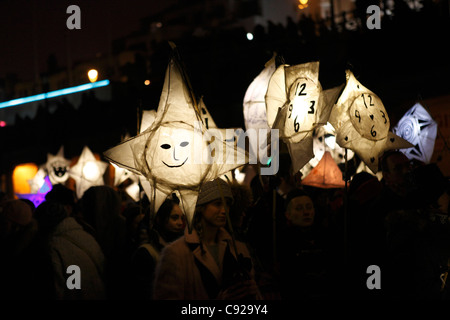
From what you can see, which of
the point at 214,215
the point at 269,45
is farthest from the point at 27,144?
the point at 214,215

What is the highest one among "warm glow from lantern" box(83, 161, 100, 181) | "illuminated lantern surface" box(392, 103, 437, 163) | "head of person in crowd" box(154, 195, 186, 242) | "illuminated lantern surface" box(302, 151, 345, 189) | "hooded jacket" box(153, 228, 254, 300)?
"illuminated lantern surface" box(392, 103, 437, 163)

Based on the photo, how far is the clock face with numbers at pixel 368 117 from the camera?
5.24m

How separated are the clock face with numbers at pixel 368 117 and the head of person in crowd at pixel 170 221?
6.33ft

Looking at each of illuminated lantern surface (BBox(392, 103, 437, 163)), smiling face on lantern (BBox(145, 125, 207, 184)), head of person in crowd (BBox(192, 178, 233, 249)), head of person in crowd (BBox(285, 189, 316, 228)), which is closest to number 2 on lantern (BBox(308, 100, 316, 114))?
head of person in crowd (BBox(285, 189, 316, 228))

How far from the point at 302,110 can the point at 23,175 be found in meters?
23.3

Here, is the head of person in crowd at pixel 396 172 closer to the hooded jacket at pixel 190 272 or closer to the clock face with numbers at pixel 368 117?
the clock face with numbers at pixel 368 117

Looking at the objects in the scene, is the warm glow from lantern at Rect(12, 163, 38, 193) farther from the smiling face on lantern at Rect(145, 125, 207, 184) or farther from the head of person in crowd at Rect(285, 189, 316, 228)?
the smiling face on lantern at Rect(145, 125, 207, 184)

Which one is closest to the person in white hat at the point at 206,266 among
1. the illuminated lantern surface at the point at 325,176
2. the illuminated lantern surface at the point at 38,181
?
the illuminated lantern surface at the point at 325,176

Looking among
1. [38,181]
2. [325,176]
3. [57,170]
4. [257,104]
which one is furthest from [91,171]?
[257,104]

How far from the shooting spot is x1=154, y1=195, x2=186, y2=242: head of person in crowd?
4.82 m

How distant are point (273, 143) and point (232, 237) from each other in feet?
4.57

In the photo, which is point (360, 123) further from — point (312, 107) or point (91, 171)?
point (91, 171)

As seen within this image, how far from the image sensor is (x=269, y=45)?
14.2m
